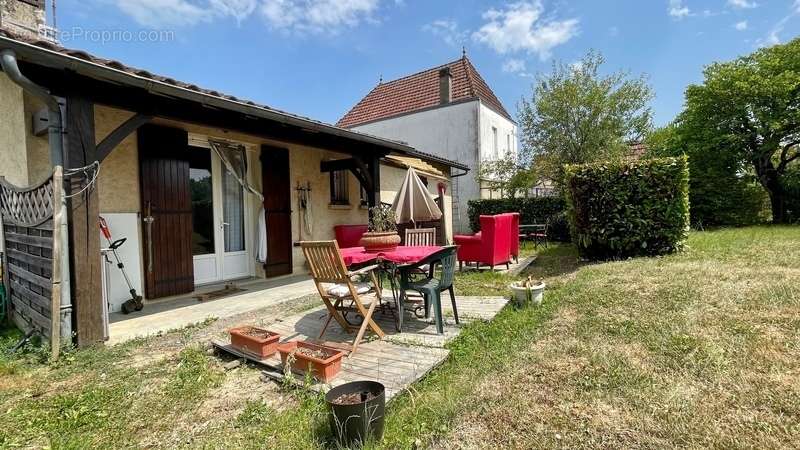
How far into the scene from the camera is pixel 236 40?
9.11 m

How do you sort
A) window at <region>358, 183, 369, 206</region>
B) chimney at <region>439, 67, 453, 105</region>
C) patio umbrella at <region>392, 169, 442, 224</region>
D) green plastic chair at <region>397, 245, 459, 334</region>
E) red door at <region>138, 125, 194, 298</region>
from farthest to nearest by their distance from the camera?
chimney at <region>439, 67, 453, 105</region>
window at <region>358, 183, 369, 206</region>
patio umbrella at <region>392, 169, 442, 224</region>
red door at <region>138, 125, 194, 298</region>
green plastic chair at <region>397, 245, 459, 334</region>

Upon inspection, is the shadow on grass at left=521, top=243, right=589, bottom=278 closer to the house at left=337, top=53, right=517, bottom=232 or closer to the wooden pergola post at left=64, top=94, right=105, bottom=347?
the wooden pergola post at left=64, top=94, right=105, bottom=347

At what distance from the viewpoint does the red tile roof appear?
57.0 ft

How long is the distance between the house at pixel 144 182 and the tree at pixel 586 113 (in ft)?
29.9

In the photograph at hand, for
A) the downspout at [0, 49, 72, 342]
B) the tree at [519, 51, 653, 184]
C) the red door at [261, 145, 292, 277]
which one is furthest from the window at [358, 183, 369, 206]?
the tree at [519, 51, 653, 184]

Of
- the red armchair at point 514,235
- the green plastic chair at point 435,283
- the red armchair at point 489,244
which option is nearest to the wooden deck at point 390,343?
the green plastic chair at point 435,283

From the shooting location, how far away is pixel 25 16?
24.4ft

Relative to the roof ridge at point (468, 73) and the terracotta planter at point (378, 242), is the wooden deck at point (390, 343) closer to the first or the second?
the terracotta planter at point (378, 242)

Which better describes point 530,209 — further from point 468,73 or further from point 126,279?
point 126,279

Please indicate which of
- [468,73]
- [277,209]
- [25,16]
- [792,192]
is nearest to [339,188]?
[277,209]

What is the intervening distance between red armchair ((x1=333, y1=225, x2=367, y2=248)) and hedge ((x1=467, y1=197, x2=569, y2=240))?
22.9 feet

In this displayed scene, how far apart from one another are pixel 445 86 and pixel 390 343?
51.4ft

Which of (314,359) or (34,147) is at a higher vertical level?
(34,147)

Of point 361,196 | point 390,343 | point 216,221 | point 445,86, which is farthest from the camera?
point 445,86
